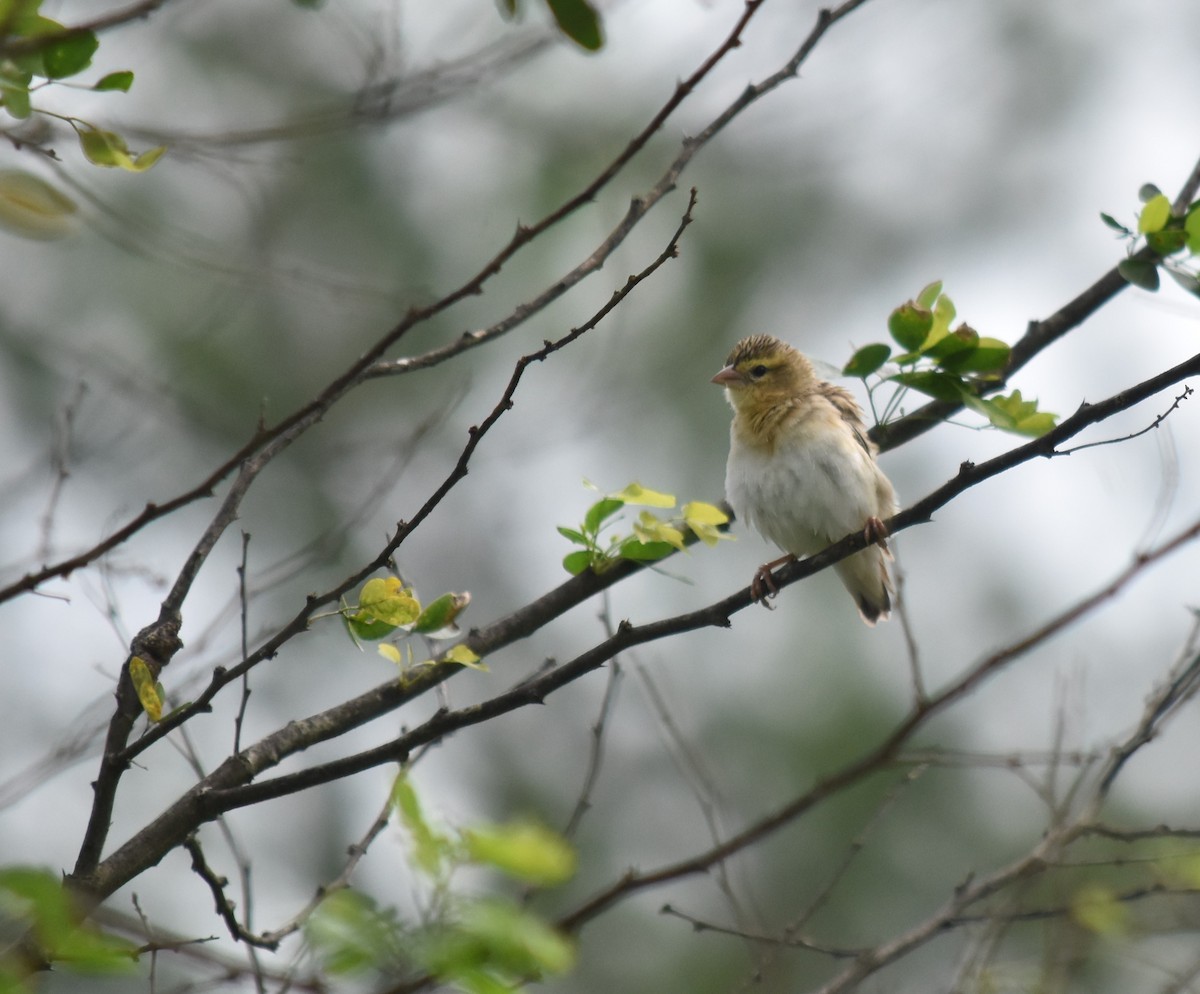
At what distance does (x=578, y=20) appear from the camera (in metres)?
2.04

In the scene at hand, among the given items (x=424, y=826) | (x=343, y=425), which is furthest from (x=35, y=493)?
(x=343, y=425)

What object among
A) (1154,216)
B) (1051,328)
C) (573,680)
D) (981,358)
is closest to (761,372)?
(1051,328)

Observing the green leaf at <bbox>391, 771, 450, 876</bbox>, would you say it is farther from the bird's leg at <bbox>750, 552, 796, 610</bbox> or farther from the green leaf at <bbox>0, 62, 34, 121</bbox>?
the bird's leg at <bbox>750, 552, 796, 610</bbox>

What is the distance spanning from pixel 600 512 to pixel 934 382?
91 cm

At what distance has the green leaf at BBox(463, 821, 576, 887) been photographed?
5.96 ft

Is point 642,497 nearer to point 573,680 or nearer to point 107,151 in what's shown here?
point 573,680

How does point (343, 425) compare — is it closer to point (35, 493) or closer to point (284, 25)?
point (284, 25)

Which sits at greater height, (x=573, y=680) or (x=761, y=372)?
(x=761, y=372)

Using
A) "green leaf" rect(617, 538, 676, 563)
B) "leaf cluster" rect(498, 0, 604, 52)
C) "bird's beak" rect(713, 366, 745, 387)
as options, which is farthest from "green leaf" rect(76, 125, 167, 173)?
"bird's beak" rect(713, 366, 745, 387)

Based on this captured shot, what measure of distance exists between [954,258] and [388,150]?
7709mm

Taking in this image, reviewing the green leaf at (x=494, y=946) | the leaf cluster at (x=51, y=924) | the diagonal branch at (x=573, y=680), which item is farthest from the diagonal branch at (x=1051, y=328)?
the leaf cluster at (x=51, y=924)

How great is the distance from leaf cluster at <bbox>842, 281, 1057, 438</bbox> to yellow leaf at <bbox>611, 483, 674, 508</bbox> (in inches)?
23.6

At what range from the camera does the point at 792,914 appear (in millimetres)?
13617

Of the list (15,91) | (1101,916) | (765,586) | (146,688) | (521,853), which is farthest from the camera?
(765,586)
